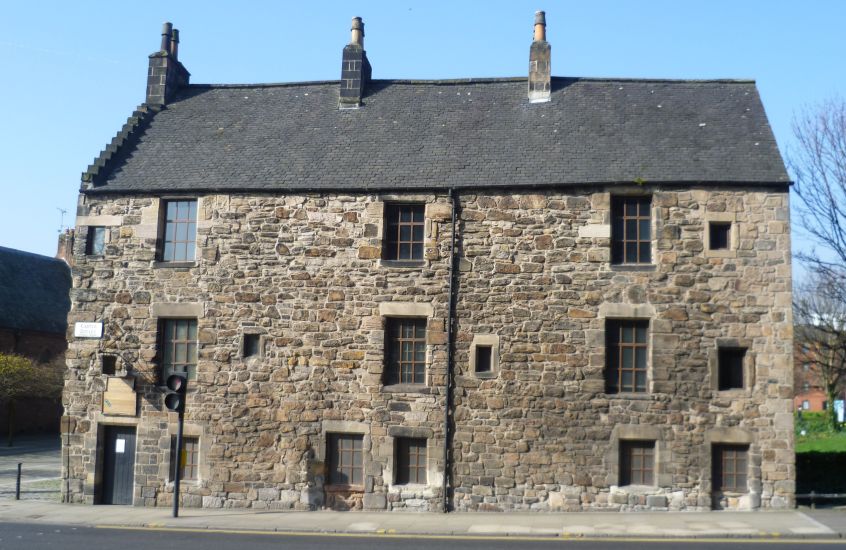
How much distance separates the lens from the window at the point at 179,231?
1738 centimetres

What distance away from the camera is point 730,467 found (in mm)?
15273

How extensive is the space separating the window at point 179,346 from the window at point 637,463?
907 cm

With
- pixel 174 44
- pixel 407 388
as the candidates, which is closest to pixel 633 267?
pixel 407 388

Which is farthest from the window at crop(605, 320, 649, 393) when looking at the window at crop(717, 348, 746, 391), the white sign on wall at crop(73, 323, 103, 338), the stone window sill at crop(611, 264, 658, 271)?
the white sign on wall at crop(73, 323, 103, 338)

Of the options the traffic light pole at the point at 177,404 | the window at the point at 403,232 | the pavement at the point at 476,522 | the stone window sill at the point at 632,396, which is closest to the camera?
the pavement at the point at 476,522

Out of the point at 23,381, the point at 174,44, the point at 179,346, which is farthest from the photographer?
the point at 23,381

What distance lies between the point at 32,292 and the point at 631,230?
36.7m

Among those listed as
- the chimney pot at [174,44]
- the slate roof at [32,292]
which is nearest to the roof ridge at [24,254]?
the slate roof at [32,292]

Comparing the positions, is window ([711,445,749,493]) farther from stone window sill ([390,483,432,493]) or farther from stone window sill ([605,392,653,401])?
stone window sill ([390,483,432,493])

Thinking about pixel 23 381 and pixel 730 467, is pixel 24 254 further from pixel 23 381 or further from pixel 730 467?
pixel 730 467

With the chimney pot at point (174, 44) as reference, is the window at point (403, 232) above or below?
below

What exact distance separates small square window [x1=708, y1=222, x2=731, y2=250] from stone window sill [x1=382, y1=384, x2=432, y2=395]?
6.34m

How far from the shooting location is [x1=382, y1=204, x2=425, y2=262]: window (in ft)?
54.5

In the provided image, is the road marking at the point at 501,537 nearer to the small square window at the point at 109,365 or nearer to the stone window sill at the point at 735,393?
the stone window sill at the point at 735,393
